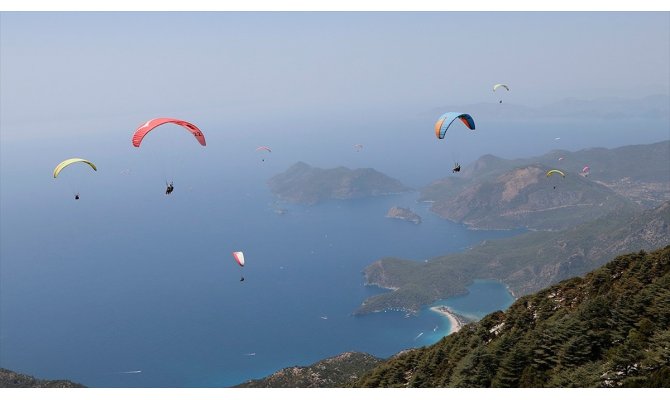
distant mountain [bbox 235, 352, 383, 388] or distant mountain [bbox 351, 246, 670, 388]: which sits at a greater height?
distant mountain [bbox 235, 352, 383, 388]

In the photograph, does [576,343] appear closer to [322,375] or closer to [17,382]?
[322,375]

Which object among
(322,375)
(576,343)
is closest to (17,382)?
(322,375)

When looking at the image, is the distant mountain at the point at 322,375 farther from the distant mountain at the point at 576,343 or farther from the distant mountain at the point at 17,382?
the distant mountain at the point at 576,343

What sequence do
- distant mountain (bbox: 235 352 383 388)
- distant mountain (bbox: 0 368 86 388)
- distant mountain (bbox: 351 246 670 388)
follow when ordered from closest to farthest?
distant mountain (bbox: 351 246 670 388) < distant mountain (bbox: 235 352 383 388) < distant mountain (bbox: 0 368 86 388)

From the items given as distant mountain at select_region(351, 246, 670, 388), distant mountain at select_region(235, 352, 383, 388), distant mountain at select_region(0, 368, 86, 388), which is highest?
distant mountain at select_region(0, 368, 86, 388)

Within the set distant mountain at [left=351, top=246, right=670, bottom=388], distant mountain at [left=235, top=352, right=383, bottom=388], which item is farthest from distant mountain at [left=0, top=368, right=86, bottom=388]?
distant mountain at [left=351, top=246, right=670, bottom=388]

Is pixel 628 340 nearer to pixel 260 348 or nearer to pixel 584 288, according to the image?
pixel 584 288

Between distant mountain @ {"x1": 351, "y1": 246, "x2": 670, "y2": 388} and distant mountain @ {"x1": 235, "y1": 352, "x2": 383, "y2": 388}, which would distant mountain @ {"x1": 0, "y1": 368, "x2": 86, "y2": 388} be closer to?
distant mountain @ {"x1": 235, "y1": 352, "x2": 383, "y2": 388}
